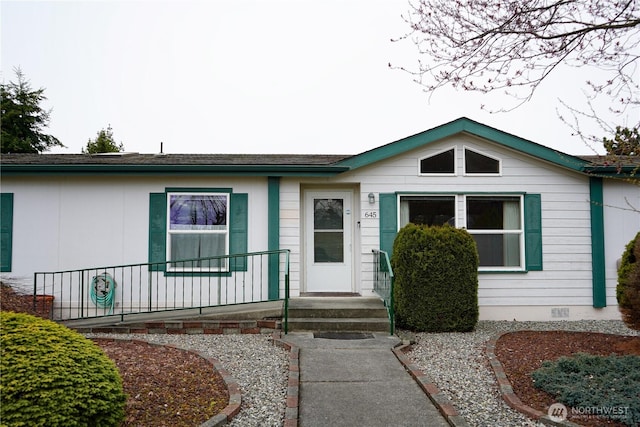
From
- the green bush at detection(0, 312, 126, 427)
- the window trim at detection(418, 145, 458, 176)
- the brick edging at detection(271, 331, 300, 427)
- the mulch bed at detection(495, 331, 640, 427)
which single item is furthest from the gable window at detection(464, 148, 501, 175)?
the green bush at detection(0, 312, 126, 427)

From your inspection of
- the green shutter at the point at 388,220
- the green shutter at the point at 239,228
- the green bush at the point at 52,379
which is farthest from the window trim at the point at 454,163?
the green bush at the point at 52,379

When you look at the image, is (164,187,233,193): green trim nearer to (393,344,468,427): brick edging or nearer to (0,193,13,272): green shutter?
(0,193,13,272): green shutter

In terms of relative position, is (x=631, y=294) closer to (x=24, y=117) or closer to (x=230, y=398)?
(x=230, y=398)

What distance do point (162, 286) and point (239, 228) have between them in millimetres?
1684

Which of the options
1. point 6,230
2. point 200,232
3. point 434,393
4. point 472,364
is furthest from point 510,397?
point 6,230

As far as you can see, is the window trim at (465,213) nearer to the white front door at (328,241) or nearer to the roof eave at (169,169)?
the white front door at (328,241)

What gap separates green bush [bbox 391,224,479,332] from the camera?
267 inches

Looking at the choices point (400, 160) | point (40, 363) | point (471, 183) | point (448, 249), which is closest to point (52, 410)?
point (40, 363)

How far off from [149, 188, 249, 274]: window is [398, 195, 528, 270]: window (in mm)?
2658

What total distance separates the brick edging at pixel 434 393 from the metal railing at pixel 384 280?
1.03 meters

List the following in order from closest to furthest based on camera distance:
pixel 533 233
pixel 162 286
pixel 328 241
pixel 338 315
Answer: pixel 338 315, pixel 162 286, pixel 533 233, pixel 328 241

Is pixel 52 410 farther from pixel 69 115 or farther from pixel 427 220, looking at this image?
pixel 69 115

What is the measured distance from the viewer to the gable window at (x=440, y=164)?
26.9 feet

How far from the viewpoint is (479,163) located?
8.23 meters
